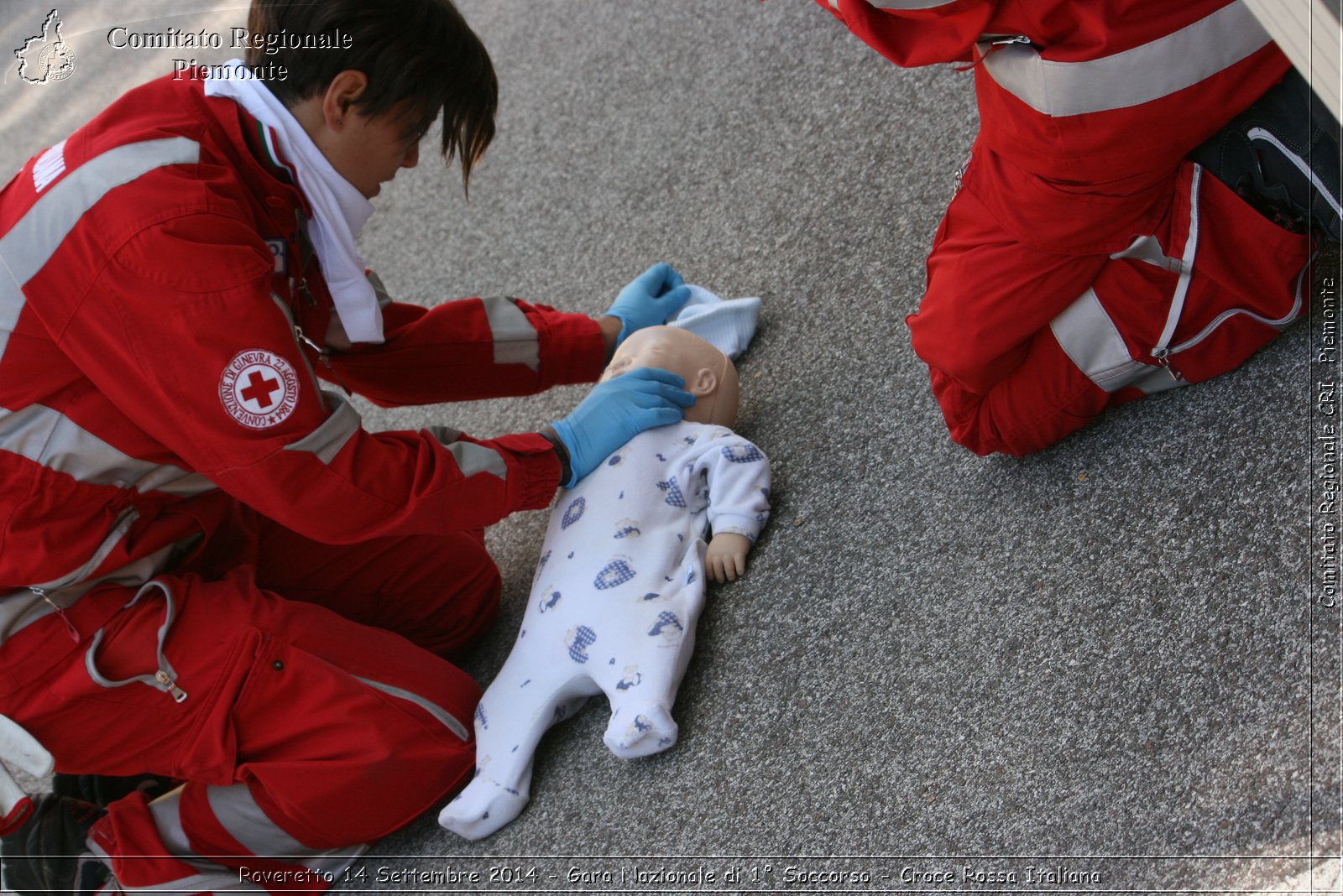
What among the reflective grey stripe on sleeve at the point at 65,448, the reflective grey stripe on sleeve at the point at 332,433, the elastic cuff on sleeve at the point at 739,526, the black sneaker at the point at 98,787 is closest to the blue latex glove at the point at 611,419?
the elastic cuff on sleeve at the point at 739,526

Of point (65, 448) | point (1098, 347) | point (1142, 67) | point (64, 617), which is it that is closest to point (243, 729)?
point (64, 617)

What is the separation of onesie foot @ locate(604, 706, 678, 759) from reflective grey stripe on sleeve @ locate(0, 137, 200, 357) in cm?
58

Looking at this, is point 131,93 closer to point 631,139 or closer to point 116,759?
point 116,759

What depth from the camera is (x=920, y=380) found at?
1.12 meters

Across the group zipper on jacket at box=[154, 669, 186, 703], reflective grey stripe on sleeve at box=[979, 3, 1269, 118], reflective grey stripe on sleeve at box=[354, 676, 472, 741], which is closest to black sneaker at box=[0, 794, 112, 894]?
zipper on jacket at box=[154, 669, 186, 703]

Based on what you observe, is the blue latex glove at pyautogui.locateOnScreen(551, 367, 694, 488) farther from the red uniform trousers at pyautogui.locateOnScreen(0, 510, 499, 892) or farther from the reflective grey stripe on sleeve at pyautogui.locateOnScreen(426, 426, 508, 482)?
the red uniform trousers at pyautogui.locateOnScreen(0, 510, 499, 892)

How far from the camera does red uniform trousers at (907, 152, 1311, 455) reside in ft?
2.85

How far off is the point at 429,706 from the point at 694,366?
43cm

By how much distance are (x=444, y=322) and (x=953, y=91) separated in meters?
0.63

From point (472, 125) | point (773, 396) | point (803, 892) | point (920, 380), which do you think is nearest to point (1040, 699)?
point (803, 892)

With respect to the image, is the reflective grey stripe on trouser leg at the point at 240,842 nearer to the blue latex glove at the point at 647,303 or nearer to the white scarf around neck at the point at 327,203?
the white scarf around neck at the point at 327,203

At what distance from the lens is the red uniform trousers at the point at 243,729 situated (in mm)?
1051

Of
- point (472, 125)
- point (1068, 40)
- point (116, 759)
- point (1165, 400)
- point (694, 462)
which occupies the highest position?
point (1068, 40)

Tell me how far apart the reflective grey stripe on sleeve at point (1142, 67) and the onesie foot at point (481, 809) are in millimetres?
711
